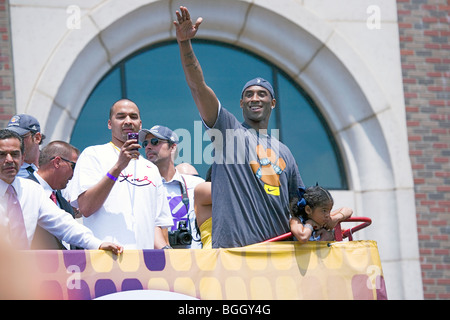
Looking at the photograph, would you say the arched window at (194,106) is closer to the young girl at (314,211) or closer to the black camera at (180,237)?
the black camera at (180,237)

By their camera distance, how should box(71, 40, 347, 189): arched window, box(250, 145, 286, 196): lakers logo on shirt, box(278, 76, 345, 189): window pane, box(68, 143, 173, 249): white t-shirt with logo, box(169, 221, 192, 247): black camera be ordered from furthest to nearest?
1. box(278, 76, 345, 189): window pane
2. box(71, 40, 347, 189): arched window
3. box(169, 221, 192, 247): black camera
4. box(68, 143, 173, 249): white t-shirt with logo
5. box(250, 145, 286, 196): lakers logo on shirt

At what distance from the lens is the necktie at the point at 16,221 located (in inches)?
152

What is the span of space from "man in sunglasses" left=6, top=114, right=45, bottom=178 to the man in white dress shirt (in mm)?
758

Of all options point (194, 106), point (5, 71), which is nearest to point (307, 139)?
point (194, 106)

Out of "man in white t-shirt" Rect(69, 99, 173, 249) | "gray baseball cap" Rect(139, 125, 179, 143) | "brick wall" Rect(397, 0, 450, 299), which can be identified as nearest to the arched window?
"brick wall" Rect(397, 0, 450, 299)

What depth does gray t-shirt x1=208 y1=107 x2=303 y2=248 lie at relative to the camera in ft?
13.4

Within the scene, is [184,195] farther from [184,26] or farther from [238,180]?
[184,26]

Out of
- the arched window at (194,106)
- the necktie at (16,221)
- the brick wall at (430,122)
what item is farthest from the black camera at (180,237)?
the brick wall at (430,122)

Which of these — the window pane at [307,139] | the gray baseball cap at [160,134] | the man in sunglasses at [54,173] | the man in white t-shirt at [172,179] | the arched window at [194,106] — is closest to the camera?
the man in sunglasses at [54,173]

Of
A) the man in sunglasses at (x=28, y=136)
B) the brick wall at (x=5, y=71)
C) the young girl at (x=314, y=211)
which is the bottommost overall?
the young girl at (x=314, y=211)

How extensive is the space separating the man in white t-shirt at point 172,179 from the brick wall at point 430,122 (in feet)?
12.0

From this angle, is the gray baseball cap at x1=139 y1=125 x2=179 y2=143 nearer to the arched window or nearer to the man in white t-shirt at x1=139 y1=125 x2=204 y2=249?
the man in white t-shirt at x1=139 y1=125 x2=204 y2=249

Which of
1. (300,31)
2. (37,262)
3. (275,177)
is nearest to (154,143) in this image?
(275,177)

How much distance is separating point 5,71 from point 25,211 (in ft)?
Answer: 12.9
